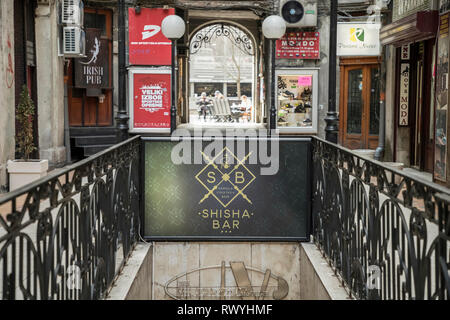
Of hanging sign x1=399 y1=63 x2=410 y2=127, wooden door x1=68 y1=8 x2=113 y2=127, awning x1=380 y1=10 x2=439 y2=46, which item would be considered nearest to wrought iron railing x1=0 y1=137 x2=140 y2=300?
awning x1=380 y1=10 x2=439 y2=46

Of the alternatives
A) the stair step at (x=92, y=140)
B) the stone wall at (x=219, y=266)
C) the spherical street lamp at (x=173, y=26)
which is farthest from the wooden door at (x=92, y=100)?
the stone wall at (x=219, y=266)

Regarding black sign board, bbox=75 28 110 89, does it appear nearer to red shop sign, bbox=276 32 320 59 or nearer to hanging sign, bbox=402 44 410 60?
red shop sign, bbox=276 32 320 59

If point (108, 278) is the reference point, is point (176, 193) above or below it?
above

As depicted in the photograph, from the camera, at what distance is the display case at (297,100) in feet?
59.3

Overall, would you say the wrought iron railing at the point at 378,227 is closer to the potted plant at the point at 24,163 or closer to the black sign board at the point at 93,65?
the potted plant at the point at 24,163

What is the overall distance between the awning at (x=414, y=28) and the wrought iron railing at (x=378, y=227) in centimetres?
559

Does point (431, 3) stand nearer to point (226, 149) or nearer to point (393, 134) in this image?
point (393, 134)

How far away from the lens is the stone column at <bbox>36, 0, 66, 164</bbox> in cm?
1425

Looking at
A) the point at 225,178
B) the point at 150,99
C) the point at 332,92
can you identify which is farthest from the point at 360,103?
the point at 225,178

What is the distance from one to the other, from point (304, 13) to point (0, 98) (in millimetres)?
9843

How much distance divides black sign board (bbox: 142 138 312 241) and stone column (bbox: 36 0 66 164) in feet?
24.4

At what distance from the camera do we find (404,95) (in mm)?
15117

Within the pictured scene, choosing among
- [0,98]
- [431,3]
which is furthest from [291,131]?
[0,98]
